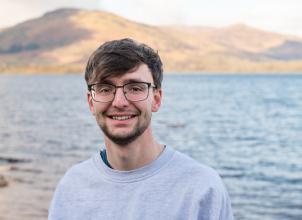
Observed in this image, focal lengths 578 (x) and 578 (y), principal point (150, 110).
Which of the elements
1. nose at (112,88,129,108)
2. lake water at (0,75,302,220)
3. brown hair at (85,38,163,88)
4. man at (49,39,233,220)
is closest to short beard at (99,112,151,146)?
man at (49,39,233,220)

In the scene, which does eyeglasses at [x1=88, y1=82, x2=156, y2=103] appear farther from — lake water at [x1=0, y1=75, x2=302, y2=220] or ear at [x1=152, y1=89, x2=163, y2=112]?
lake water at [x1=0, y1=75, x2=302, y2=220]

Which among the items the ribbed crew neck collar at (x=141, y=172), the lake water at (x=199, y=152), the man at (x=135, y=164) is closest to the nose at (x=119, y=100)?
the man at (x=135, y=164)

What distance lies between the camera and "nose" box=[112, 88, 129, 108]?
278 cm

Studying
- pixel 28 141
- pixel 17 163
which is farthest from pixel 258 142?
pixel 17 163

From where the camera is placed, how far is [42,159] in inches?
1055

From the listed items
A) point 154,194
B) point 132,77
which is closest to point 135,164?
point 154,194

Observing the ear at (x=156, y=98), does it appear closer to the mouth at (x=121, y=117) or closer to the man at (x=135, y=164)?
the man at (x=135, y=164)

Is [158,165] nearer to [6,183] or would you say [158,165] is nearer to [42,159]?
[6,183]

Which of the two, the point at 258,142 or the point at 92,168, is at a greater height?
the point at 92,168

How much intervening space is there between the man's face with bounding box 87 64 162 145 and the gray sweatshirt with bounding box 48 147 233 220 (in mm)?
177

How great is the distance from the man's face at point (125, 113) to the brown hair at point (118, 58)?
4cm

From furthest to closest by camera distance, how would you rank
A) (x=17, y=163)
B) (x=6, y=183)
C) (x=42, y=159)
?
(x=42, y=159)
(x=17, y=163)
(x=6, y=183)

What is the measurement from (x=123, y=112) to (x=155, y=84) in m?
0.22

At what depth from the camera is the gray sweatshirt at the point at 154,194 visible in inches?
106
